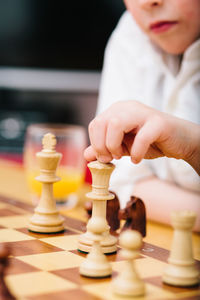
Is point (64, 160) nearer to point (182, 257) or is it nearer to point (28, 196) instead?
point (28, 196)

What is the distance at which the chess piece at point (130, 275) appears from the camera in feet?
1.89

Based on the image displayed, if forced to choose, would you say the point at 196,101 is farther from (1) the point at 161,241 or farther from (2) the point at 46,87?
(2) the point at 46,87

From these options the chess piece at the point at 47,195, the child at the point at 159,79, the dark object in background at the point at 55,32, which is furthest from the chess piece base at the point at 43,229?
the dark object in background at the point at 55,32

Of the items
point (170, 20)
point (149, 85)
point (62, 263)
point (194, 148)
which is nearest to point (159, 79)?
point (149, 85)

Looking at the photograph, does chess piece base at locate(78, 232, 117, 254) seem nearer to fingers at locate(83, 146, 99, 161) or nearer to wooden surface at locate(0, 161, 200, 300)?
wooden surface at locate(0, 161, 200, 300)

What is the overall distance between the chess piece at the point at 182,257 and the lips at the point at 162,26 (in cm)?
72

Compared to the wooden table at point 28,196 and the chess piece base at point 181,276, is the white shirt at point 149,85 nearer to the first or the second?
the wooden table at point 28,196

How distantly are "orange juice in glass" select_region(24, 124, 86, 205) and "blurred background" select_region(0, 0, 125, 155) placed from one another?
4.56 ft

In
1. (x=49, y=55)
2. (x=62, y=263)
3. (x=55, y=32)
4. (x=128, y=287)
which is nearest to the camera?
(x=128, y=287)

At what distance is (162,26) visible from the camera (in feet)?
4.14

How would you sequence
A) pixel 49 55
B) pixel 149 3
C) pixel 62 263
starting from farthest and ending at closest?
pixel 49 55 < pixel 149 3 < pixel 62 263

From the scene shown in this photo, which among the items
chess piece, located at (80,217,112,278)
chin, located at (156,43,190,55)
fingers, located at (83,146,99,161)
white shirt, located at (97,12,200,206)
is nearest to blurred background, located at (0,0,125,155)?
white shirt, located at (97,12,200,206)

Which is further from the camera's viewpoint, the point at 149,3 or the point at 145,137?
the point at 149,3

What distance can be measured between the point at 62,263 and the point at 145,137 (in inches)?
8.8
